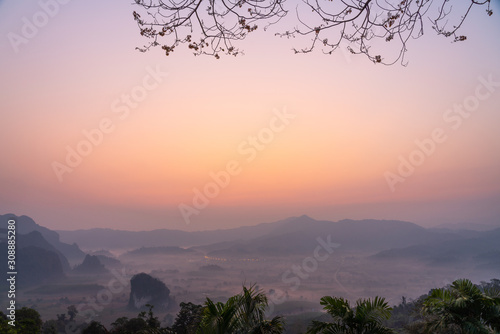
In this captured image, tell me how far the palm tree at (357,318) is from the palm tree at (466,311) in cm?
255

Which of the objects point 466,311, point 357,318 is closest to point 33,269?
point 357,318

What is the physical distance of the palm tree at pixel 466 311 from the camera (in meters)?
8.37

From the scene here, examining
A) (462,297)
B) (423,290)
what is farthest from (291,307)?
(462,297)

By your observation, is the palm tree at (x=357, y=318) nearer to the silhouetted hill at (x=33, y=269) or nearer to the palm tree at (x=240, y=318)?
the palm tree at (x=240, y=318)

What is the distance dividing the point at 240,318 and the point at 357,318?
2566mm

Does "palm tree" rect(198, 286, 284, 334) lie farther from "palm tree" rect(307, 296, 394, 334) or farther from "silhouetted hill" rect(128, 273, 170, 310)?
"silhouetted hill" rect(128, 273, 170, 310)

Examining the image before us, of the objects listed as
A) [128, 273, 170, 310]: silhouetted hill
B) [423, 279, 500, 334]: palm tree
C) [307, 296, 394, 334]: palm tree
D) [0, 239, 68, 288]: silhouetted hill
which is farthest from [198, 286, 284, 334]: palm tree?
[0, 239, 68, 288]: silhouetted hill

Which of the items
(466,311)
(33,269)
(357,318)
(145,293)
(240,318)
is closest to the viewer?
(240,318)

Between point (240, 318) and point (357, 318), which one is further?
point (357, 318)

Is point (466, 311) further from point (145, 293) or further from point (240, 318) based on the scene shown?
point (145, 293)

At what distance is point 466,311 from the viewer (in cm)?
874

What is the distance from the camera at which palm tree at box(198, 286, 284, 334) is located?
22.6ft

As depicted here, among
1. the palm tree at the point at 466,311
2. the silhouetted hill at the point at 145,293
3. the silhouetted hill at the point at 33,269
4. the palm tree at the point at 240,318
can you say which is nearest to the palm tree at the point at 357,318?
the palm tree at the point at 240,318

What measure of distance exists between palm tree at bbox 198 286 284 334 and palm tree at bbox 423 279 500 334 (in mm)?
4557
